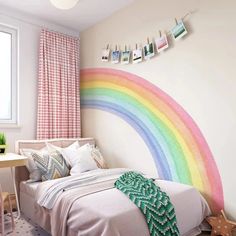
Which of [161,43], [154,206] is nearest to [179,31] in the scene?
[161,43]

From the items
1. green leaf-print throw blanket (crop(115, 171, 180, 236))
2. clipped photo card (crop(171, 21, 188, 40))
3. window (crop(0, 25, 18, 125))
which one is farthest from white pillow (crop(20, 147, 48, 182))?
clipped photo card (crop(171, 21, 188, 40))

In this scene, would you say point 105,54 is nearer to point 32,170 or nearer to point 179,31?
point 179,31

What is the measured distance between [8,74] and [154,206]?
2550 mm

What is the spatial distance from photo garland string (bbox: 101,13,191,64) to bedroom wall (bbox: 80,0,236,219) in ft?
0.19

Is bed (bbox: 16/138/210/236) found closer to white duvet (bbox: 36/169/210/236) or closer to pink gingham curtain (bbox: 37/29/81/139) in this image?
white duvet (bbox: 36/169/210/236)

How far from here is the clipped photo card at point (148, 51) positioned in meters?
2.63

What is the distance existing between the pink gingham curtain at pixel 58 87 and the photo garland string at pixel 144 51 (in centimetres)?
60

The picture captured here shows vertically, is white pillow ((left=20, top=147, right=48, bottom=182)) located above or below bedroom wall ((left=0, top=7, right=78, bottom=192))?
→ below

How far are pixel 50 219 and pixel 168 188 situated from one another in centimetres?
108

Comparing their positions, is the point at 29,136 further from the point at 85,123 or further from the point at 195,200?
the point at 195,200

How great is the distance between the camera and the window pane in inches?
118

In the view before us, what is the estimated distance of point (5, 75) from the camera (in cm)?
302

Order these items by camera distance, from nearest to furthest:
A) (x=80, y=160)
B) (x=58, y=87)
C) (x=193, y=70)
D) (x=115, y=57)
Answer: (x=193, y=70), (x=80, y=160), (x=115, y=57), (x=58, y=87)

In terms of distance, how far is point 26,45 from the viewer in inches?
123
